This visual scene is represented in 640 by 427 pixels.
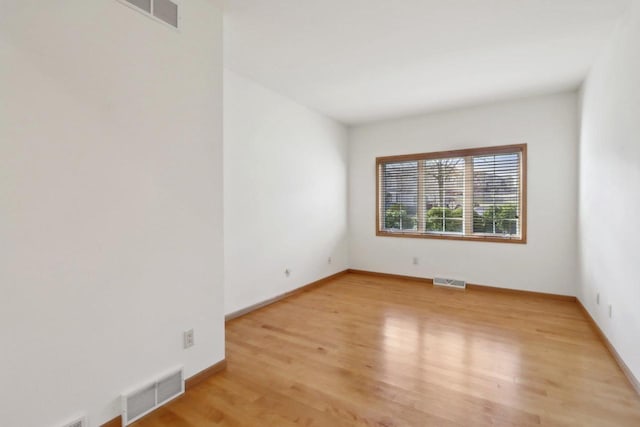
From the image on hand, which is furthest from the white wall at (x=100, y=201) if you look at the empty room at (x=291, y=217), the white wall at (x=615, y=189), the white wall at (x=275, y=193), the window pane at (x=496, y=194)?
the window pane at (x=496, y=194)

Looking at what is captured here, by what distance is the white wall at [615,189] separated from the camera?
214cm

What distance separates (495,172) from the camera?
15.0 ft

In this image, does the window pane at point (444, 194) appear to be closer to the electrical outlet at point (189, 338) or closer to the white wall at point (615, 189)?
the white wall at point (615, 189)

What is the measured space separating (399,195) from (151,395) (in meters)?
4.48

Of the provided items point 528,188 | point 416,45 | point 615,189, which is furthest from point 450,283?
point 416,45

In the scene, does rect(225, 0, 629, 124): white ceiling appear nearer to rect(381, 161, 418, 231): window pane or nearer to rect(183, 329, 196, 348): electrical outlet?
rect(381, 161, 418, 231): window pane

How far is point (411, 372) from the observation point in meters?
2.33

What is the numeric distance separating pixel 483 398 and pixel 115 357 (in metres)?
2.27

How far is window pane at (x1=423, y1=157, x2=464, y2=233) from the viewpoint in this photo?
15.9ft

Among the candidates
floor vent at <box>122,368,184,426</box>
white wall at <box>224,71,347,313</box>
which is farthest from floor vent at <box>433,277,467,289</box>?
floor vent at <box>122,368,184,426</box>

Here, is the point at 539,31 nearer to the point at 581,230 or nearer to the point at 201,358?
the point at 581,230

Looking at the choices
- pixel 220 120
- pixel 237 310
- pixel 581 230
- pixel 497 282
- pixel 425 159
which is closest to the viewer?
pixel 220 120

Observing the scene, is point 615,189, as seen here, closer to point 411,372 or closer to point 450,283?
point 411,372

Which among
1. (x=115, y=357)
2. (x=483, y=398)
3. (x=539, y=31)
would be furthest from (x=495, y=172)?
(x=115, y=357)
